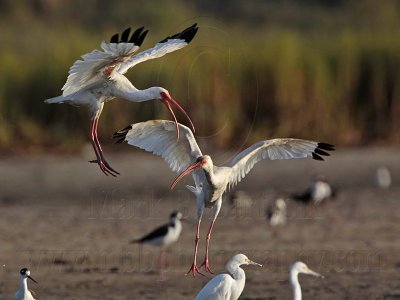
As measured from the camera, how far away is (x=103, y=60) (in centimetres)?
1102

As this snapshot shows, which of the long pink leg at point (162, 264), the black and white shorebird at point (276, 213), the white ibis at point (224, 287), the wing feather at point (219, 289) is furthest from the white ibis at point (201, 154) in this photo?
the black and white shorebird at point (276, 213)

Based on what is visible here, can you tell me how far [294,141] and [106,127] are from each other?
27.8 feet

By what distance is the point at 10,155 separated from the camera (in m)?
19.3

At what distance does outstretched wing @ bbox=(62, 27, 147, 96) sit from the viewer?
35.1 ft

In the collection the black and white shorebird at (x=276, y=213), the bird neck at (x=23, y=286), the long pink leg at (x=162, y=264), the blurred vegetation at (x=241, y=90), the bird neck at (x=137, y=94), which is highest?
the blurred vegetation at (x=241, y=90)

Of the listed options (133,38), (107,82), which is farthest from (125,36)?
(107,82)

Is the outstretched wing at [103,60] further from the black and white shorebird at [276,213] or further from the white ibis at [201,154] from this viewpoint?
the black and white shorebird at [276,213]

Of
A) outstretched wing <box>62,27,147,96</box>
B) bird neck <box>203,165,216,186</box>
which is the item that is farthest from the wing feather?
outstretched wing <box>62,27,147,96</box>

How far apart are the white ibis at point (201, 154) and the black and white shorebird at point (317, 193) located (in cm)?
448

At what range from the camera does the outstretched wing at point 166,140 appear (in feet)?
37.2

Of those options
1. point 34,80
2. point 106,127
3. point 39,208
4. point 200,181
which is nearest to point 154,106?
point 106,127

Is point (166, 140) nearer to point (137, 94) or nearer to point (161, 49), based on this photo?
point (137, 94)

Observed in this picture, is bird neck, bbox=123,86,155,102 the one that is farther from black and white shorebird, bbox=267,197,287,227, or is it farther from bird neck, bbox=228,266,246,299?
black and white shorebird, bbox=267,197,287,227

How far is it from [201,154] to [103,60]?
130 cm
